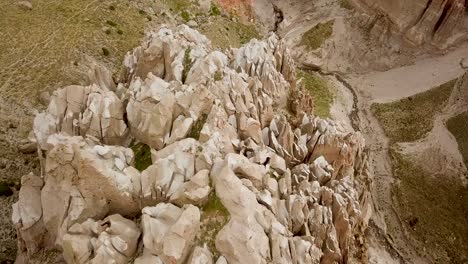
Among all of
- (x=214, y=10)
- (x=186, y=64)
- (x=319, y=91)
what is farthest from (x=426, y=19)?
(x=186, y=64)

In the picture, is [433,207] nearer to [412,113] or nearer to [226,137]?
[412,113]

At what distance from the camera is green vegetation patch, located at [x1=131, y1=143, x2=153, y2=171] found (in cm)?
3884

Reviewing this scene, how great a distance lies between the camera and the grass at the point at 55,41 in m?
56.1

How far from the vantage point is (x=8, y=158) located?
154 ft

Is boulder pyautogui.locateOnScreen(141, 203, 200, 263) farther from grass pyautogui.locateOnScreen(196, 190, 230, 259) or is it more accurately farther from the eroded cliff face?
the eroded cliff face

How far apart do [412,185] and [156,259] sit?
42.0 m

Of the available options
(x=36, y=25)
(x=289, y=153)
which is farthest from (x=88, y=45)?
(x=289, y=153)

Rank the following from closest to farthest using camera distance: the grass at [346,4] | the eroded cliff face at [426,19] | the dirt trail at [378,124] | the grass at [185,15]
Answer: the dirt trail at [378,124], the grass at [185,15], the eroded cliff face at [426,19], the grass at [346,4]

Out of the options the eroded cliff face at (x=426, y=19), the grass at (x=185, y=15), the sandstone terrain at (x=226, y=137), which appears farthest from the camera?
the eroded cliff face at (x=426, y=19)

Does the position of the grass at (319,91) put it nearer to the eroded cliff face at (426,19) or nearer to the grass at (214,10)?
the grass at (214,10)

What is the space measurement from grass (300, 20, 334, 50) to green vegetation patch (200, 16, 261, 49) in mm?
9010

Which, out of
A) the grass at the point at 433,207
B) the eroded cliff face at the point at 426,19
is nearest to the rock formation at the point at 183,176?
the grass at the point at 433,207

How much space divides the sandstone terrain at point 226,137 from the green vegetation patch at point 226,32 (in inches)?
10.6

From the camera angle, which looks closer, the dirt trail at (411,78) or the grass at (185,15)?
the grass at (185,15)
